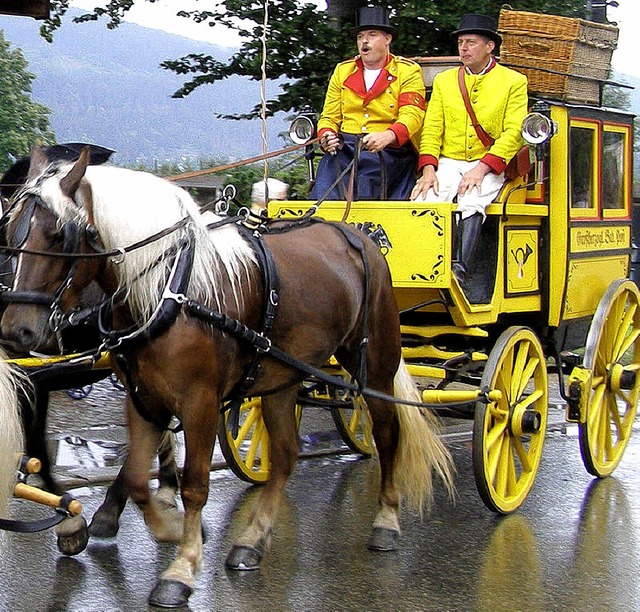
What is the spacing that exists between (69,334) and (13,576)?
3.27 feet

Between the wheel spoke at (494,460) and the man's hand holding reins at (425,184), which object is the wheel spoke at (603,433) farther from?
the man's hand holding reins at (425,184)

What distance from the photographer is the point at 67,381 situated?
5266 millimetres

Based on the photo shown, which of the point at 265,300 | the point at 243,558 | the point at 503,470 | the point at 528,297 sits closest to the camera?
the point at 265,300

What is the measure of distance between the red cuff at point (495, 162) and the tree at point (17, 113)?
7875 mm

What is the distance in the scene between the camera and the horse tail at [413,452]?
5.50 m

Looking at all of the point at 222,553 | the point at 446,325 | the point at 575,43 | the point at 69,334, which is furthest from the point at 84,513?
the point at 575,43

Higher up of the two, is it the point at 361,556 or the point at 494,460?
the point at 494,460

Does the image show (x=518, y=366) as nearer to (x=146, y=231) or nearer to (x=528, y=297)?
(x=528, y=297)

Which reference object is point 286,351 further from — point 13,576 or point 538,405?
point 538,405

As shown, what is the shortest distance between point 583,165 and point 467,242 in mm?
1188

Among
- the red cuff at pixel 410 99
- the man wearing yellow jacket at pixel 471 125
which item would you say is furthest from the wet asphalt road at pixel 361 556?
the red cuff at pixel 410 99

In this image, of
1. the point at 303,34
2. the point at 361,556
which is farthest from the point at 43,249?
the point at 303,34

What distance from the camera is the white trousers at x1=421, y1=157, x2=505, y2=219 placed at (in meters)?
5.96

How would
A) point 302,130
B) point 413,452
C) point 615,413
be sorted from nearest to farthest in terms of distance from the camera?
point 413,452 → point 302,130 → point 615,413
